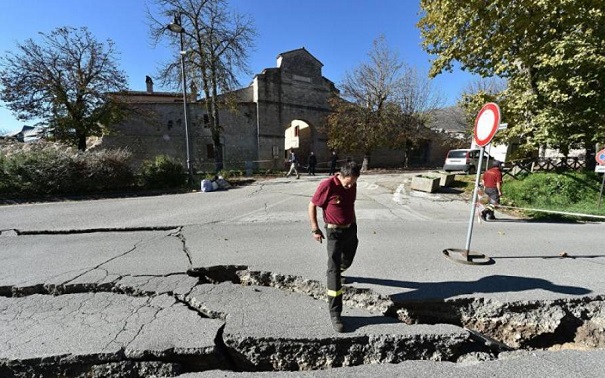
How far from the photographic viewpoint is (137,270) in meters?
4.08

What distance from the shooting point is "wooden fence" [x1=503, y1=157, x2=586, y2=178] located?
12.5 metres

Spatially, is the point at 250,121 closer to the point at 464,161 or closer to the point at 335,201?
the point at 464,161

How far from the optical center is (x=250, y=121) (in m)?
22.4

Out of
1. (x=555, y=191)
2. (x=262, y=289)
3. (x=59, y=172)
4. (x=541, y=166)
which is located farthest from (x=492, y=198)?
(x=59, y=172)

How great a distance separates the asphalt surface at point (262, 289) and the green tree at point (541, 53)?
15.7 ft

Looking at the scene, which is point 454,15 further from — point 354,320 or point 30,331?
point 30,331

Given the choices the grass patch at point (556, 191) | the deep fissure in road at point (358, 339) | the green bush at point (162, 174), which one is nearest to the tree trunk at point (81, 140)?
the green bush at point (162, 174)

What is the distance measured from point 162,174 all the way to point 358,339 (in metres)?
12.6

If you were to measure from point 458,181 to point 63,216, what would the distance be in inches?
613

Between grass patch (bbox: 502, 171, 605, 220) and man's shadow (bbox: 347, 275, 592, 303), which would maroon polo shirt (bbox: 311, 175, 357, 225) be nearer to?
man's shadow (bbox: 347, 275, 592, 303)

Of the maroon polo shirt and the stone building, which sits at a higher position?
the stone building

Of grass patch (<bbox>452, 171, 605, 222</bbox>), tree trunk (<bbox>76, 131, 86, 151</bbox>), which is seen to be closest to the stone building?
tree trunk (<bbox>76, 131, 86, 151</bbox>)

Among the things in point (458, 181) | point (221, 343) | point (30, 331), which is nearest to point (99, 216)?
point (30, 331)

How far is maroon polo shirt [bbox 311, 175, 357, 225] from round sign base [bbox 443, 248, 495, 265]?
2.52 meters
